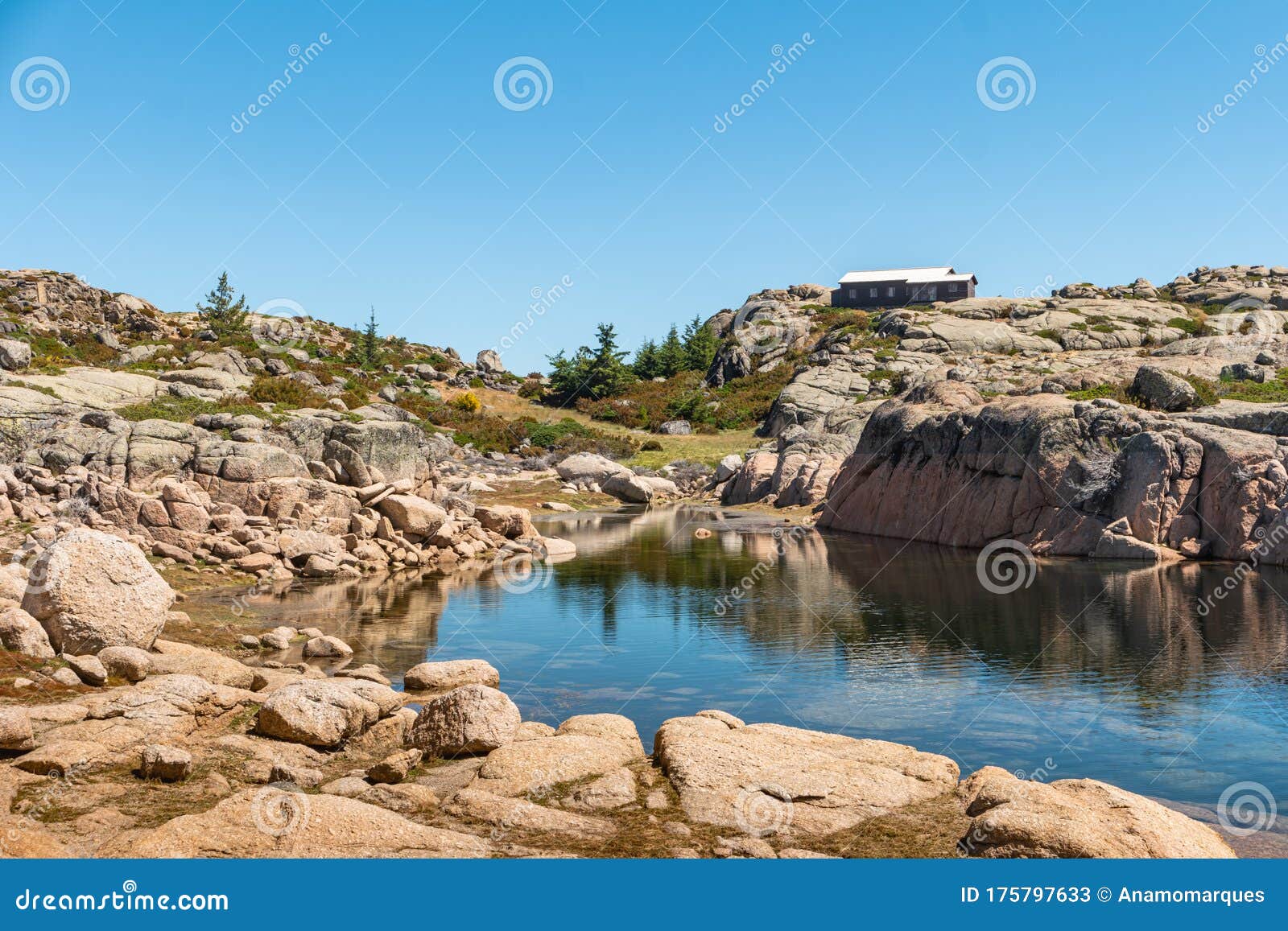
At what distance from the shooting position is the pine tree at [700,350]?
128 meters

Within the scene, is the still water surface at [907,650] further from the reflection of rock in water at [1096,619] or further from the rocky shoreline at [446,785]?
the rocky shoreline at [446,785]

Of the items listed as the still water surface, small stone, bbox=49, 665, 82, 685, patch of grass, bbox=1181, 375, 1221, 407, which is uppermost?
patch of grass, bbox=1181, 375, 1221, 407

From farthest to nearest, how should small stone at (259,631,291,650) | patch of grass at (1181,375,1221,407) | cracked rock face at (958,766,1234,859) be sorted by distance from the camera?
patch of grass at (1181,375,1221,407), small stone at (259,631,291,650), cracked rock face at (958,766,1234,859)

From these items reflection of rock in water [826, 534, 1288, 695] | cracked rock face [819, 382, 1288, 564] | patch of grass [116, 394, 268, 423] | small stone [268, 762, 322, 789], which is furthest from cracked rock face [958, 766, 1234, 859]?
patch of grass [116, 394, 268, 423]

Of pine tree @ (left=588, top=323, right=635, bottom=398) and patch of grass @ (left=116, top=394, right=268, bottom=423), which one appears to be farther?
pine tree @ (left=588, top=323, right=635, bottom=398)

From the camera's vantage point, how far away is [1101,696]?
2014 centimetres

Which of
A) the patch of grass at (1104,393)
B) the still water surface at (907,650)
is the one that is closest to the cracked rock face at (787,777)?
the still water surface at (907,650)

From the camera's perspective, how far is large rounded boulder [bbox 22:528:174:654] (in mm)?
17734

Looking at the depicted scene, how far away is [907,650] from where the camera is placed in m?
24.8

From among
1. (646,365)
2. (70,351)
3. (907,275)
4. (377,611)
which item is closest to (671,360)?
(646,365)

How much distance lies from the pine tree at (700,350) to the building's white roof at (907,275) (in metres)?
23.1

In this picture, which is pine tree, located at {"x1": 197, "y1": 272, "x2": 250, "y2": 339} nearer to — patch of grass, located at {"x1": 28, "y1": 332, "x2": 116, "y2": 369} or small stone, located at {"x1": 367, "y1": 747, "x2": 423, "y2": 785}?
patch of grass, located at {"x1": 28, "y1": 332, "x2": 116, "y2": 369}

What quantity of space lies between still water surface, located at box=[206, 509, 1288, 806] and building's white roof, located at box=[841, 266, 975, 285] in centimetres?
10014

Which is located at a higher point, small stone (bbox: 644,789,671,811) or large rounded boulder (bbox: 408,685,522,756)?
large rounded boulder (bbox: 408,685,522,756)
